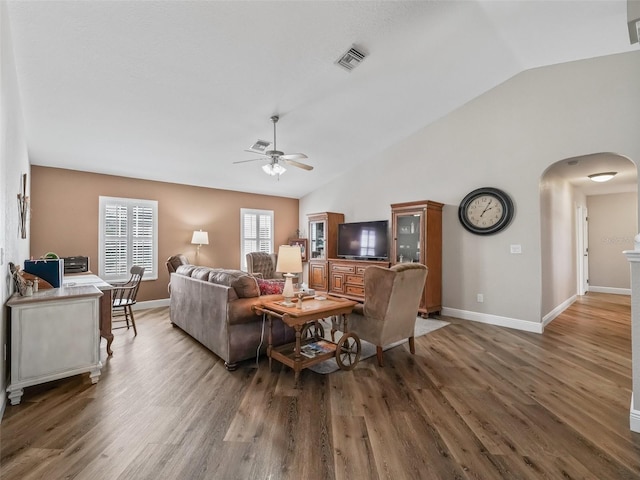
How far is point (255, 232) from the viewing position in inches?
282

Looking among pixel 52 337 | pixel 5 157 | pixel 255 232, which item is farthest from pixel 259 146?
pixel 255 232

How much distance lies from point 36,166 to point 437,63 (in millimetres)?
6078

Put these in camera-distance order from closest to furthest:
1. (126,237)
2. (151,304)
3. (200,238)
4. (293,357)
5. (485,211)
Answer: (293,357)
(485,211)
(126,237)
(151,304)
(200,238)

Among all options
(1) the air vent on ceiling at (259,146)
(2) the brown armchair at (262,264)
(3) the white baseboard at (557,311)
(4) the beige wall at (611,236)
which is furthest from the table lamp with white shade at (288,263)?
(4) the beige wall at (611,236)

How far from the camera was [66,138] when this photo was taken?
13.2ft

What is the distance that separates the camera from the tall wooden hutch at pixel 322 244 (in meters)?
6.46

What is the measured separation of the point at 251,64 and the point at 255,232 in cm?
444

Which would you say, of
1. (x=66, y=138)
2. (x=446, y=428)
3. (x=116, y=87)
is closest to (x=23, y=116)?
(x=66, y=138)

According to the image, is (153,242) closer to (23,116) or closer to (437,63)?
(23,116)

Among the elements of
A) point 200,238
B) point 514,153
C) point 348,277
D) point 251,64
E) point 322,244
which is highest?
point 251,64

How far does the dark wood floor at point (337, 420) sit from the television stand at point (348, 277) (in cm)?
242

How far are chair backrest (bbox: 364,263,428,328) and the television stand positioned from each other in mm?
2291

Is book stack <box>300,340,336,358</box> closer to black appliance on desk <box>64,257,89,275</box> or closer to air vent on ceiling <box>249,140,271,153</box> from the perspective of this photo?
air vent on ceiling <box>249,140,271,153</box>

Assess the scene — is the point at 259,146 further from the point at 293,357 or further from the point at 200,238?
the point at 293,357
